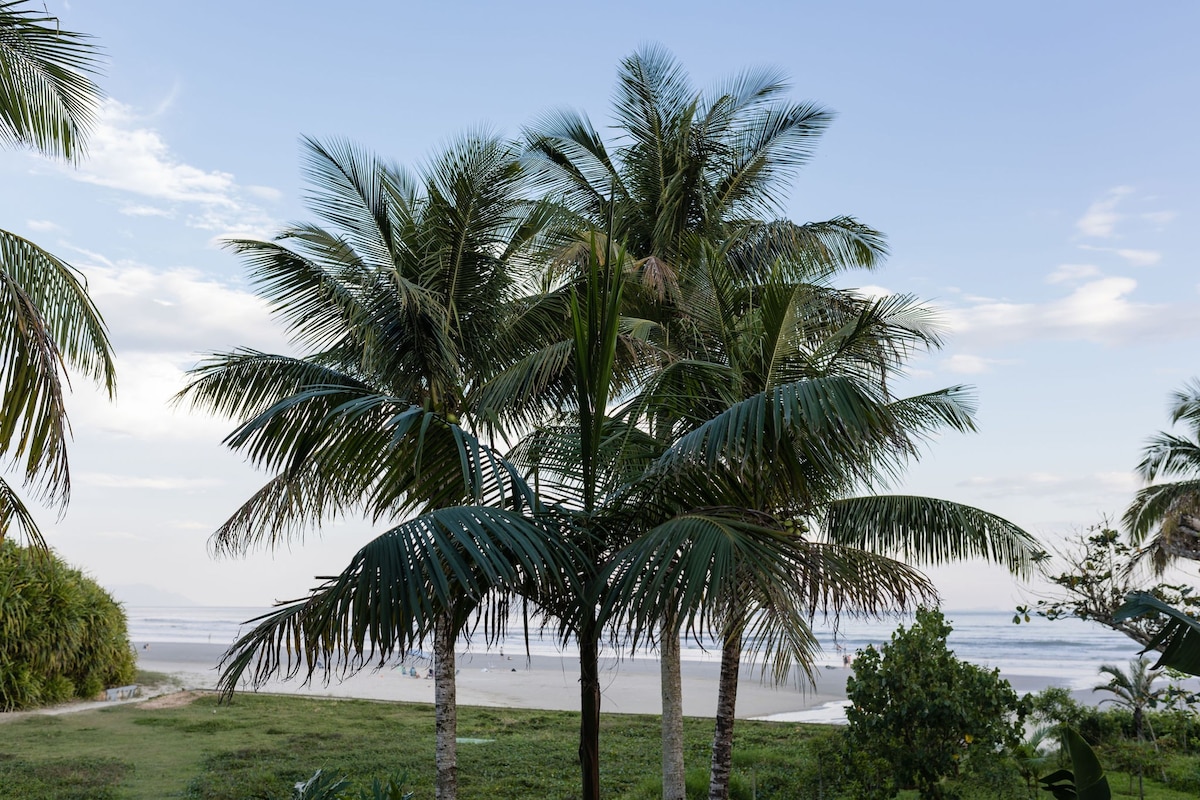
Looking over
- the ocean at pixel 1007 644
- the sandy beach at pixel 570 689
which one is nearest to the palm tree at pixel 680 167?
the sandy beach at pixel 570 689

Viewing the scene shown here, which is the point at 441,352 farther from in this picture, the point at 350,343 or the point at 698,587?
the point at 698,587

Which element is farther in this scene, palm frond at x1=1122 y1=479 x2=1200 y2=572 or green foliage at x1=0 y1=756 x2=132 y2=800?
palm frond at x1=1122 y1=479 x2=1200 y2=572

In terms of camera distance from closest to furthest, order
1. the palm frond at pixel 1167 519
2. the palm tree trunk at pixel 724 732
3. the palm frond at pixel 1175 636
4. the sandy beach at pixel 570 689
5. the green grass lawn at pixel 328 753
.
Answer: the palm frond at pixel 1175 636, the palm tree trunk at pixel 724 732, the green grass lawn at pixel 328 753, the palm frond at pixel 1167 519, the sandy beach at pixel 570 689

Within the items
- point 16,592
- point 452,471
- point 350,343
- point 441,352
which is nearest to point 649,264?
point 441,352

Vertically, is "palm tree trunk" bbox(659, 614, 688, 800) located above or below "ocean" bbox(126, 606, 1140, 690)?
above

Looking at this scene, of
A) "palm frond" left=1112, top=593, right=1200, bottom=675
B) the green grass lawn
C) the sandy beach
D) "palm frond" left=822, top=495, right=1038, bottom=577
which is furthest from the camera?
the sandy beach

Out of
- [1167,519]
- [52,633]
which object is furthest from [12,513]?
[1167,519]

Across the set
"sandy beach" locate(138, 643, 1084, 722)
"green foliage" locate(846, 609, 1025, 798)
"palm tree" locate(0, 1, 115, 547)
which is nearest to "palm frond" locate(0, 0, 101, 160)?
"palm tree" locate(0, 1, 115, 547)

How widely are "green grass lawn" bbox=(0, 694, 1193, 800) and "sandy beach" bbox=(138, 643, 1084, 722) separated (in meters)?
1.35

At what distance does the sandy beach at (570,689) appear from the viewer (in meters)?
20.1

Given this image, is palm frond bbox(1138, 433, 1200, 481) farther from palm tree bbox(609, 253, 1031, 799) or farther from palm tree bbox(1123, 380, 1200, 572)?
palm tree bbox(609, 253, 1031, 799)

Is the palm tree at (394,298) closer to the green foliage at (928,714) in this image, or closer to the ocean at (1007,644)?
the green foliage at (928,714)

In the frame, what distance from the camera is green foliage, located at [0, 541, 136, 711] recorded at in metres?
14.1

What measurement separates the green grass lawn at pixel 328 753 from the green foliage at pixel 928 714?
112 centimetres
